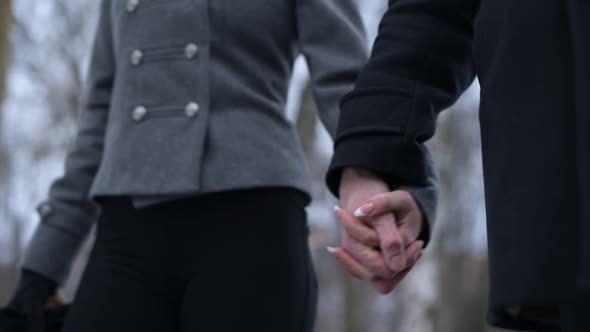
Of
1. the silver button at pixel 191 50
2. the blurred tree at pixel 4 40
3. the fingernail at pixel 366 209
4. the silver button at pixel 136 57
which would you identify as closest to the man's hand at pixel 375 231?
the fingernail at pixel 366 209

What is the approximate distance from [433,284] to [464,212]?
1.47 meters

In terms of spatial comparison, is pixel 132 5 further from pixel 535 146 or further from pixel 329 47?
pixel 535 146

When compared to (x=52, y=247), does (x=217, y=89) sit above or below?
above

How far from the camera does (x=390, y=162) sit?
5.26 feet

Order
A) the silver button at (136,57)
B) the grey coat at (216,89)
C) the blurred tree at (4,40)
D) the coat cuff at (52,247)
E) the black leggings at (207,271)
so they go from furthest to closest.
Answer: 1. the blurred tree at (4,40)
2. the coat cuff at (52,247)
3. the silver button at (136,57)
4. the grey coat at (216,89)
5. the black leggings at (207,271)

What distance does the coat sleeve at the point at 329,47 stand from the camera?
7.27 feet

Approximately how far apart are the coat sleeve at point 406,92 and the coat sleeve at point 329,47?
51 cm

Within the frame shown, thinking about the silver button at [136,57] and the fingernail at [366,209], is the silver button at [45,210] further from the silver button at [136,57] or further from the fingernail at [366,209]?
the fingernail at [366,209]

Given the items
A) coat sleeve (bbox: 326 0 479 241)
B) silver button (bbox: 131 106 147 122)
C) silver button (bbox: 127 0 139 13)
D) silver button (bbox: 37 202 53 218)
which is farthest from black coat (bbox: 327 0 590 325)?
Result: silver button (bbox: 37 202 53 218)

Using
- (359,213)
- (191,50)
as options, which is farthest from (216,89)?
(359,213)

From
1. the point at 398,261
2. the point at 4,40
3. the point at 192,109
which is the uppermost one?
the point at 192,109

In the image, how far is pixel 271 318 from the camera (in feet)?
6.86

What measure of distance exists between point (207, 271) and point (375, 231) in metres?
0.63

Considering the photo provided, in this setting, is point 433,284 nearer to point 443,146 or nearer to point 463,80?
point 443,146
